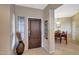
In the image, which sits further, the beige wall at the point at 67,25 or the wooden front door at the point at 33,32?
the beige wall at the point at 67,25

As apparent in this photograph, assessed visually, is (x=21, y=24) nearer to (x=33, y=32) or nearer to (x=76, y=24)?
(x=33, y=32)

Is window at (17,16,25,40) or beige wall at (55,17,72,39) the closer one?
window at (17,16,25,40)

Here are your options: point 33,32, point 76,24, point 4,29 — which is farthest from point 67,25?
point 4,29

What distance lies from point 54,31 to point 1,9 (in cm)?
134

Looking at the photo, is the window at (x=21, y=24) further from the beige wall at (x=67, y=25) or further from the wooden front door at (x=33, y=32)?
the beige wall at (x=67, y=25)

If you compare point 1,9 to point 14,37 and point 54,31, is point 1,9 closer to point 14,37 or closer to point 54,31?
point 14,37

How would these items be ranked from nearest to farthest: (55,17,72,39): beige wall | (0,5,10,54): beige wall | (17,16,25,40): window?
1. (0,5,10,54): beige wall
2. (17,16,25,40): window
3. (55,17,72,39): beige wall

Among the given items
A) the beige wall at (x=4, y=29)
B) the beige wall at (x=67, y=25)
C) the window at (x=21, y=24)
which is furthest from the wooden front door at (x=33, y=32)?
the beige wall at (x=67, y=25)

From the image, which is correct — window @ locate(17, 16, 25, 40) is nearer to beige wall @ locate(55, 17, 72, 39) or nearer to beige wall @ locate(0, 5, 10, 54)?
beige wall @ locate(0, 5, 10, 54)

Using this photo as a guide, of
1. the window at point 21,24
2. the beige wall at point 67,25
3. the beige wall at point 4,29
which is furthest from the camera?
the beige wall at point 67,25

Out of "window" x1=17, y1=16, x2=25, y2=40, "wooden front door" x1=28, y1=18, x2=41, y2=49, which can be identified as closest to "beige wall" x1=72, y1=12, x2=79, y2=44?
"wooden front door" x1=28, y1=18, x2=41, y2=49

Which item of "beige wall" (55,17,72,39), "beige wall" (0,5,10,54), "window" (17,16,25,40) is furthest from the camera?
"beige wall" (55,17,72,39)

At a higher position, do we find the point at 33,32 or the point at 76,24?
the point at 76,24

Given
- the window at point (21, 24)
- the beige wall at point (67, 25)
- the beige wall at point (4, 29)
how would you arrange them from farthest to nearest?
1. the beige wall at point (67, 25)
2. the window at point (21, 24)
3. the beige wall at point (4, 29)
